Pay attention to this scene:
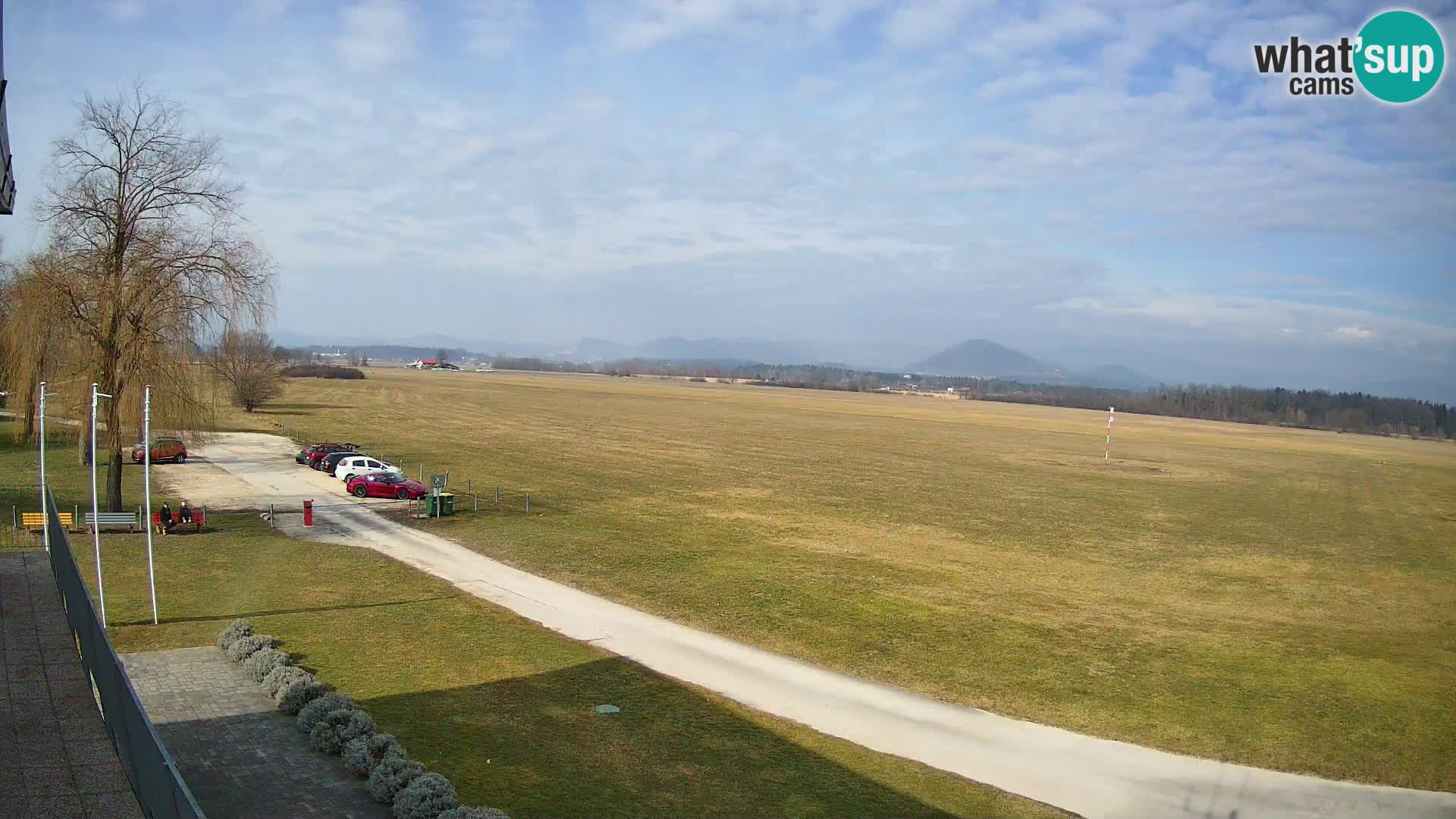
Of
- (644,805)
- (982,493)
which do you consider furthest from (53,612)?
(982,493)

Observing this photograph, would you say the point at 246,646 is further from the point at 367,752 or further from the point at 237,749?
the point at 367,752

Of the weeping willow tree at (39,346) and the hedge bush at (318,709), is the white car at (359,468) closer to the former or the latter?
the weeping willow tree at (39,346)

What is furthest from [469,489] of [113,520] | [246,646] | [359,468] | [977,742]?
[977,742]

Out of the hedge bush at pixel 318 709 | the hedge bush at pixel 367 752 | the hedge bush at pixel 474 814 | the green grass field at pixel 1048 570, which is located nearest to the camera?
the hedge bush at pixel 474 814

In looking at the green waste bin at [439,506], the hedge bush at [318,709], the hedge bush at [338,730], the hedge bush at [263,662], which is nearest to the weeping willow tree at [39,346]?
the green waste bin at [439,506]

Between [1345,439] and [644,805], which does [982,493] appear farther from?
[1345,439]

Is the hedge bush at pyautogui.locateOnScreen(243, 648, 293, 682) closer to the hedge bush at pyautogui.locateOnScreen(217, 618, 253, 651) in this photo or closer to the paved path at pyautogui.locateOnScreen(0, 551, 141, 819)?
the hedge bush at pyautogui.locateOnScreen(217, 618, 253, 651)
